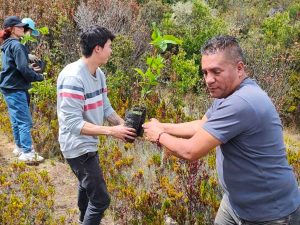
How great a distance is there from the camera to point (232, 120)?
231 centimetres

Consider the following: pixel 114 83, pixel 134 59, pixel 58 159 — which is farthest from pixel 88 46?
pixel 134 59

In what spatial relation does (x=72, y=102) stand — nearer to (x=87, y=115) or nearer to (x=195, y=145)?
(x=87, y=115)

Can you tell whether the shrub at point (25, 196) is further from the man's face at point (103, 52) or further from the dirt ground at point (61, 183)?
the man's face at point (103, 52)

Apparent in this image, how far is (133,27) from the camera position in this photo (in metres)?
9.01

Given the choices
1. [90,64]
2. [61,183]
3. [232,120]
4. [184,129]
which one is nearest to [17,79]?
[61,183]

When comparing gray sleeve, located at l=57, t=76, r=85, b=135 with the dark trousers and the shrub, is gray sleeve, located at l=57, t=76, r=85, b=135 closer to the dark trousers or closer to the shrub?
the dark trousers

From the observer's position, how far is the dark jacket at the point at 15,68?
500cm

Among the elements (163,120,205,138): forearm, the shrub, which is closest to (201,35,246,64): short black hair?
(163,120,205,138): forearm

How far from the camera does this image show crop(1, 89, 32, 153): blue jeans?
5254mm

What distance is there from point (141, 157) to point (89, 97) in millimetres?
2075

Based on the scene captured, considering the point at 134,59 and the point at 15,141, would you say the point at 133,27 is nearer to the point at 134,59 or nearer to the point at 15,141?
the point at 134,59

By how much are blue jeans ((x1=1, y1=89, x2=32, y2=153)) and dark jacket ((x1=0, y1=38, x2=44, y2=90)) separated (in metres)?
0.10

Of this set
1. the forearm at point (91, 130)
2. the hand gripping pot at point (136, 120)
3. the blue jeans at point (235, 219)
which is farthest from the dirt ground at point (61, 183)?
the blue jeans at point (235, 219)

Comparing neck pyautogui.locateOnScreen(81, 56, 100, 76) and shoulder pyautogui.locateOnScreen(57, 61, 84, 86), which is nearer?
shoulder pyautogui.locateOnScreen(57, 61, 84, 86)
